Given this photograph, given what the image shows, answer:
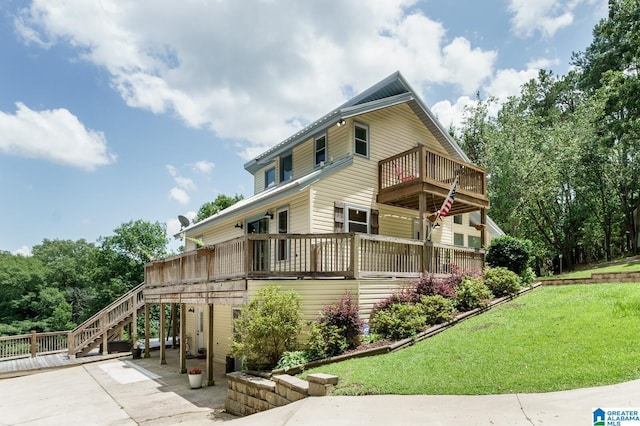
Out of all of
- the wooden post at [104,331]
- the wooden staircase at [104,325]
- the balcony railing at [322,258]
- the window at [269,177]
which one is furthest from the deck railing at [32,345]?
the window at [269,177]

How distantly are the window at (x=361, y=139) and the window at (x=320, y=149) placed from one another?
50.8 inches

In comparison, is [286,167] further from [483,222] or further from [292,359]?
[292,359]

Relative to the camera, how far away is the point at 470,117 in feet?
107

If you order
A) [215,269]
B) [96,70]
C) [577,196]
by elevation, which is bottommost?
[215,269]

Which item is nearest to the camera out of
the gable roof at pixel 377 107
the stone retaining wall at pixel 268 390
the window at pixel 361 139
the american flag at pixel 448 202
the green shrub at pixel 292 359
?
the stone retaining wall at pixel 268 390

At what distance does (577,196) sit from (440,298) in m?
25.5

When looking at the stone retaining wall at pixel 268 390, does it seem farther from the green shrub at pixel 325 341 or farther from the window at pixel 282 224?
the window at pixel 282 224

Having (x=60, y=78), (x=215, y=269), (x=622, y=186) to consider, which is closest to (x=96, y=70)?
(x=60, y=78)

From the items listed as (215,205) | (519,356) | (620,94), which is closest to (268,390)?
(519,356)

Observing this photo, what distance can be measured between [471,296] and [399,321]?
3070mm

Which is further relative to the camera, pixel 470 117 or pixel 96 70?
pixel 470 117

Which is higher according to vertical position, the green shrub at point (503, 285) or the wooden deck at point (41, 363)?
the green shrub at point (503, 285)

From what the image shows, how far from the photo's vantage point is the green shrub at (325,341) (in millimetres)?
9844

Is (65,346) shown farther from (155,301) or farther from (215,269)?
(215,269)
